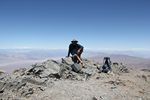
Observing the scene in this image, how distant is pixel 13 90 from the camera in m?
16.2

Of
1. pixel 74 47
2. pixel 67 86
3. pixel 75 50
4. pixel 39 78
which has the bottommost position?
pixel 67 86

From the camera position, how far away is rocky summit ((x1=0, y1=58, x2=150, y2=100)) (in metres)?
14.6

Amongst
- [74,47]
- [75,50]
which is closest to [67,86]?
[75,50]

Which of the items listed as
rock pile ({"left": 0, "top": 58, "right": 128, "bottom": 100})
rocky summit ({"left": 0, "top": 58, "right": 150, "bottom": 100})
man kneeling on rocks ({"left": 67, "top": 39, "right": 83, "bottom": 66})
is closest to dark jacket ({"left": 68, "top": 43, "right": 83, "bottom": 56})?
man kneeling on rocks ({"left": 67, "top": 39, "right": 83, "bottom": 66})

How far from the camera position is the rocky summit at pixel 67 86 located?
14.6 metres

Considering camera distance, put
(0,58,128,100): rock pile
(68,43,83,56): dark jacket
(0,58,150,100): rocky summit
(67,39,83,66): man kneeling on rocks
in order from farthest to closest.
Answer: (68,43,83,56): dark jacket < (67,39,83,66): man kneeling on rocks < (0,58,128,100): rock pile < (0,58,150,100): rocky summit

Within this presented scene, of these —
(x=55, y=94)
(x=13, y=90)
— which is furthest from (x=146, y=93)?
(x=13, y=90)

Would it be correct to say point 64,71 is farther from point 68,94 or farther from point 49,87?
point 68,94

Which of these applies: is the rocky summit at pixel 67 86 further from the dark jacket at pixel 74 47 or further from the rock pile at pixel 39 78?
the dark jacket at pixel 74 47

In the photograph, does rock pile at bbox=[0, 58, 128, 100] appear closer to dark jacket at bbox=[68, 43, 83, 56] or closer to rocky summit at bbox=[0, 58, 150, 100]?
rocky summit at bbox=[0, 58, 150, 100]

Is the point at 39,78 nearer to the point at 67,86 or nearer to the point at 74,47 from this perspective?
the point at 67,86

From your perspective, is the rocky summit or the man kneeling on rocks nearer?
the rocky summit

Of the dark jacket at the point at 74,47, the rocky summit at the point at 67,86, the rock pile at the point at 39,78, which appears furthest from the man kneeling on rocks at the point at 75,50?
the rocky summit at the point at 67,86

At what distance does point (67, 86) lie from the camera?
16.6 meters
